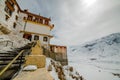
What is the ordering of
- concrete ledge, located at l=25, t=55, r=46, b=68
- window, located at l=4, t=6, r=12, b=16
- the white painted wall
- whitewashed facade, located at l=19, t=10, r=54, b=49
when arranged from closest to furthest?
concrete ledge, located at l=25, t=55, r=46, b=68
window, located at l=4, t=6, r=12, b=16
whitewashed facade, located at l=19, t=10, r=54, b=49
the white painted wall

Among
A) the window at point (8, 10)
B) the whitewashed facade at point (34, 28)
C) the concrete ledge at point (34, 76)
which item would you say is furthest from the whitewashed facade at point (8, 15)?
the concrete ledge at point (34, 76)

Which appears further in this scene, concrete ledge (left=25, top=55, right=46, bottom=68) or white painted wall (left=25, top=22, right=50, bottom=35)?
white painted wall (left=25, top=22, right=50, bottom=35)

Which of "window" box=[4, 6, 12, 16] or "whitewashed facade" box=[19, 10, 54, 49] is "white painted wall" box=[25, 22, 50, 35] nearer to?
"whitewashed facade" box=[19, 10, 54, 49]

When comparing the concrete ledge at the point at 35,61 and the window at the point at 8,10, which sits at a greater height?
the window at the point at 8,10

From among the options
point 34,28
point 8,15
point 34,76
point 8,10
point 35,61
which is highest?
point 8,10

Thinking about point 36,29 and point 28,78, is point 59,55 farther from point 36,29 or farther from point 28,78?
→ point 28,78

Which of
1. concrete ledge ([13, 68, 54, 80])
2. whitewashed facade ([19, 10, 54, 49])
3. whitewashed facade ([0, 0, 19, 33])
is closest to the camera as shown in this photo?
concrete ledge ([13, 68, 54, 80])

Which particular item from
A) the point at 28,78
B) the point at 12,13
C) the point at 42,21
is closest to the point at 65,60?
the point at 42,21

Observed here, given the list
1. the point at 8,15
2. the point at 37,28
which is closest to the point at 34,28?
the point at 37,28

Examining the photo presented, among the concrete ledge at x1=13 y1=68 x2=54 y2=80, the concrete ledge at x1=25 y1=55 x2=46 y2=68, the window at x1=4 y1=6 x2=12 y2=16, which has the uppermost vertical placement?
the window at x1=4 y1=6 x2=12 y2=16

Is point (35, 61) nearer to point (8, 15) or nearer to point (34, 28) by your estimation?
point (8, 15)

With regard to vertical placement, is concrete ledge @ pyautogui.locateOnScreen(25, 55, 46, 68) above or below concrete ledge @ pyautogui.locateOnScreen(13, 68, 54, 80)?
above

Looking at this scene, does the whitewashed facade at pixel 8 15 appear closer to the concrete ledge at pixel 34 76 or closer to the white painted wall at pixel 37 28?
the white painted wall at pixel 37 28

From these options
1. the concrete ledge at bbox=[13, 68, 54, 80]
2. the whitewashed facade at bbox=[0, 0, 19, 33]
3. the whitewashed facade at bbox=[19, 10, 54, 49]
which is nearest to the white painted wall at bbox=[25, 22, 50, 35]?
the whitewashed facade at bbox=[19, 10, 54, 49]
